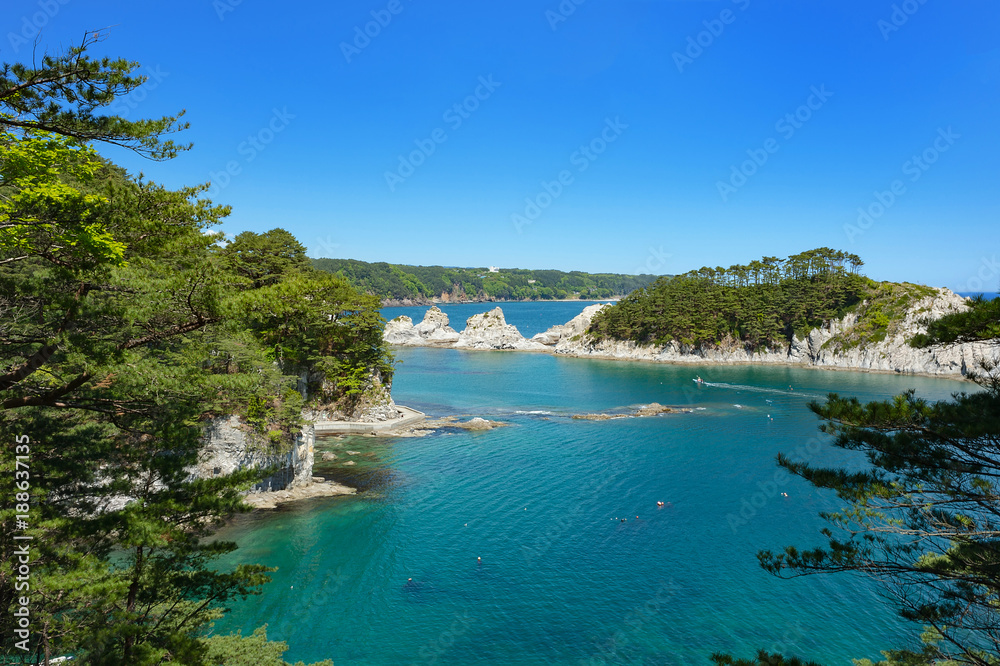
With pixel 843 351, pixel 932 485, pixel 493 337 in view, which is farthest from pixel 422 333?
pixel 932 485

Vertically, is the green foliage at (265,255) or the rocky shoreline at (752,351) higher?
the green foliage at (265,255)

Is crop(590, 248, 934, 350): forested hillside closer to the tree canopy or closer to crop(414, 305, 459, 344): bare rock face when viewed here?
crop(414, 305, 459, 344): bare rock face

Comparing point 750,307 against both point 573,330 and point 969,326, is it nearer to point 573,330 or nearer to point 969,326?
point 573,330

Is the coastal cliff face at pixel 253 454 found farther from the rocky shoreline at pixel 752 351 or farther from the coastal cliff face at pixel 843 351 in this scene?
the coastal cliff face at pixel 843 351

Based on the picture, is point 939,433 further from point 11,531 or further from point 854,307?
point 854,307

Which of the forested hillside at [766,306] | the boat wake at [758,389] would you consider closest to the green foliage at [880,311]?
the forested hillside at [766,306]

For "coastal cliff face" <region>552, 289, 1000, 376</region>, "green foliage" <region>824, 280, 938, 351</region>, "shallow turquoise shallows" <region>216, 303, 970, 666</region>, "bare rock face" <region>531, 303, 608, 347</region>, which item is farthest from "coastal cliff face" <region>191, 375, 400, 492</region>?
"green foliage" <region>824, 280, 938, 351</region>
